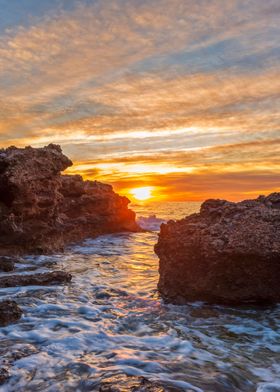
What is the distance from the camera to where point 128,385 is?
4.15 meters

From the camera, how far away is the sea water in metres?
4.50

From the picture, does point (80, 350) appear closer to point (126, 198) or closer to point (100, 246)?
point (100, 246)

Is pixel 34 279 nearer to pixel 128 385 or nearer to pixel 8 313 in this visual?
pixel 8 313

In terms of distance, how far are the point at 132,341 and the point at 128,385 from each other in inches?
61.4

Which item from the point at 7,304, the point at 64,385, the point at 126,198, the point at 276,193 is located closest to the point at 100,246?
the point at 126,198

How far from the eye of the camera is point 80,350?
5.36 m

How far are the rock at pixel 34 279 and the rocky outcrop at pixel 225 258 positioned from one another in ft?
8.10

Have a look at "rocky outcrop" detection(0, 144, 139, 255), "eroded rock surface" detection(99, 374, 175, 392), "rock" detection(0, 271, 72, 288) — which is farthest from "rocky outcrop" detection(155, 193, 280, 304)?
"rocky outcrop" detection(0, 144, 139, 255)

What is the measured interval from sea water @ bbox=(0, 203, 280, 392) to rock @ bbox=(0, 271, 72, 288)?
234 millimetres

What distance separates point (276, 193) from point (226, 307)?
360cm

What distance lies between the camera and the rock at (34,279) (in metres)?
8.80

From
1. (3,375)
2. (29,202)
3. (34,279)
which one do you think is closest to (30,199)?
(29,202)

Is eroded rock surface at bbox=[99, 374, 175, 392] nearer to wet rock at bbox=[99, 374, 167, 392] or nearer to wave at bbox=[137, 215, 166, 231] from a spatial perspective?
wet rock at bbox=[99, 374, 167, 392]

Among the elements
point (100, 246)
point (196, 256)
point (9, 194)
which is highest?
point (9, 194)
